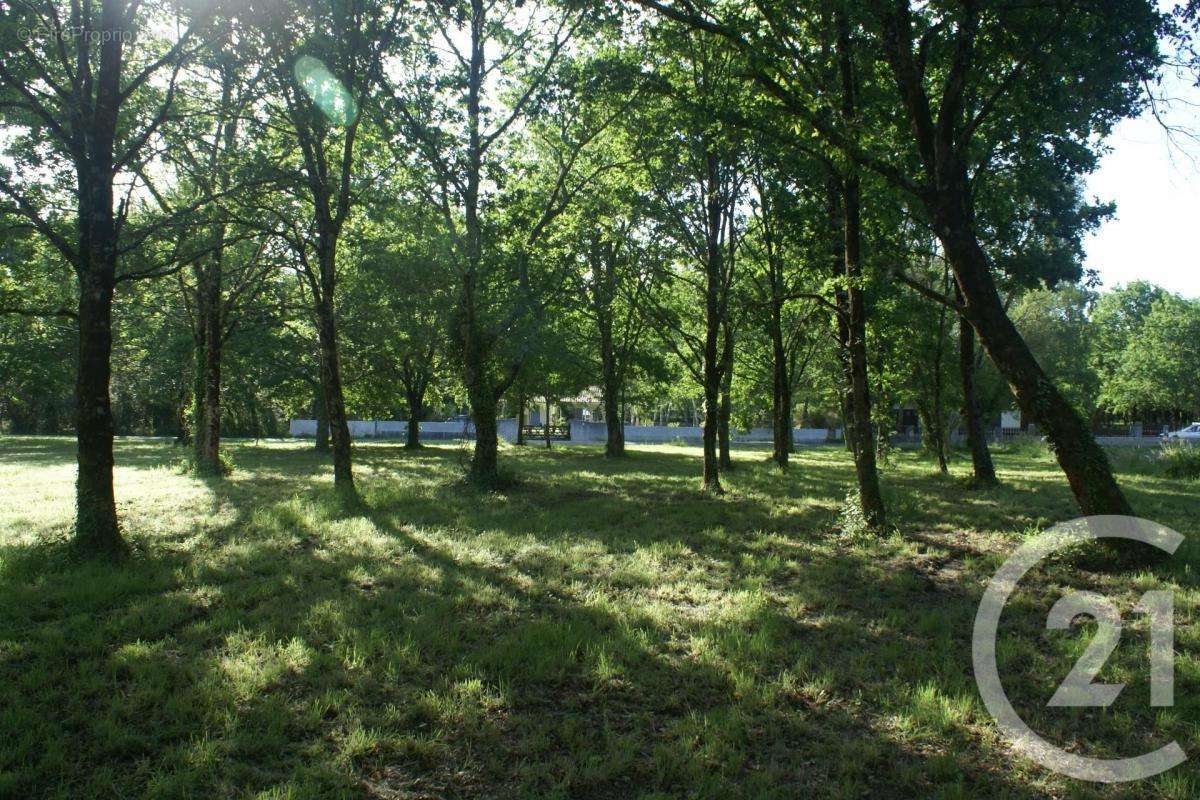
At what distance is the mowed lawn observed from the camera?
3592mm

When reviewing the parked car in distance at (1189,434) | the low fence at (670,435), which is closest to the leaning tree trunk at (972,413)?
the low fence at (670,435)

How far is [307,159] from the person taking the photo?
1330 cm

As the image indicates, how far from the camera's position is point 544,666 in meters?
4.94

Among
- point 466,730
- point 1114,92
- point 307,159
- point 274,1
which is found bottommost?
point 466,730

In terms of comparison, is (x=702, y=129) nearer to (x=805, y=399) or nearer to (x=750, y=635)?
(x=750, y=635)

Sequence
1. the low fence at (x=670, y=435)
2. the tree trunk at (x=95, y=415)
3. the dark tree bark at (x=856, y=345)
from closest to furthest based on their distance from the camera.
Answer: the tree trunk at (x=95, y=415)
the dark tree bark at (x=856, y=345)
the low fence at (x=670, y=435)

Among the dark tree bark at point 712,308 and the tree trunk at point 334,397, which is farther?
the dark tree bark at point 712,308

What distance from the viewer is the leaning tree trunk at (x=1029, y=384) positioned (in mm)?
7543

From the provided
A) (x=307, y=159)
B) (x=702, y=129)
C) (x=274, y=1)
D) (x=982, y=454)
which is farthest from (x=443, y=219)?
(x=982, y=454)

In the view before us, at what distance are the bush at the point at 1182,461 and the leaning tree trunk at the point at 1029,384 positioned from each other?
13.6 m

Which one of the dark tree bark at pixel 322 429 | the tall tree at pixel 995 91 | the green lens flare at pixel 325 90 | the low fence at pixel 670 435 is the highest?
the green lens flare at pixel 325 90

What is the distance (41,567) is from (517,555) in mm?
5358

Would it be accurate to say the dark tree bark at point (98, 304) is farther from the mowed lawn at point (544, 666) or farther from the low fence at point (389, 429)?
the low fence at point (389, 429)

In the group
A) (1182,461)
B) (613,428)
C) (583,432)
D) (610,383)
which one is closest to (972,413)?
(1182,461)
